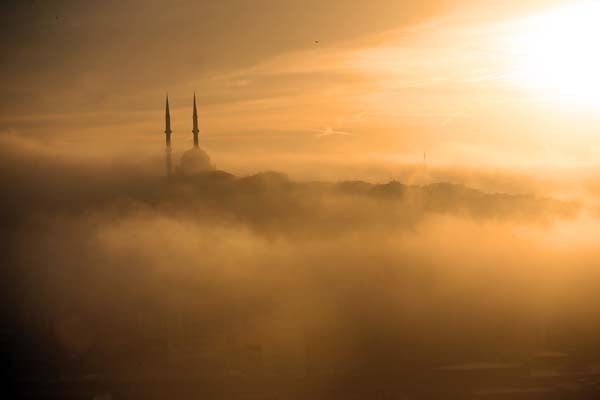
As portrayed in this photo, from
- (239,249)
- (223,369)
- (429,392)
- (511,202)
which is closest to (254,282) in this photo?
(239,249)

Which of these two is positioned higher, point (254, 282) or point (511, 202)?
A: point (511, 202)

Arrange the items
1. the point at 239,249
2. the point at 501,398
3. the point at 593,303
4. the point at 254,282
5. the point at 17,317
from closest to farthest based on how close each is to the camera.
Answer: the point at 501,398
the point at 17,317
the point at 593,303
the point at 254,282
the point at 239,249

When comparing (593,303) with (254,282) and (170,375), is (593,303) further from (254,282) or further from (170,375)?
(170,375)

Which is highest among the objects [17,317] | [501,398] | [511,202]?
[511,202]

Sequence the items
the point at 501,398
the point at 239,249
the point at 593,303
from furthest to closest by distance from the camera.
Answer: the point at 239,249 → the point at 593,303 → the point at 501,398

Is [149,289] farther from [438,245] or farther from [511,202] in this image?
[511,202]

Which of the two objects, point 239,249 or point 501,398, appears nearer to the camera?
point 501,398

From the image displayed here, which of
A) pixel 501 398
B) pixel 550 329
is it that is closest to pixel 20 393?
pixel 501 398

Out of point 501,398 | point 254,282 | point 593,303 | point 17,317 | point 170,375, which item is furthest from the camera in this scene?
point 254,282

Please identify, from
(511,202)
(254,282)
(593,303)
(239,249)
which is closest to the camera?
(593,303)
